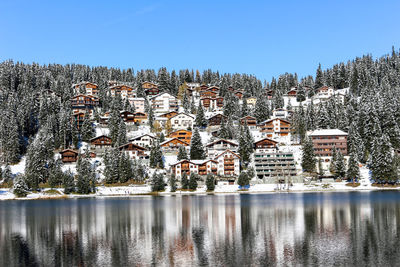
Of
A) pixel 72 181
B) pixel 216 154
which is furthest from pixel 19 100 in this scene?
pixel 216 154

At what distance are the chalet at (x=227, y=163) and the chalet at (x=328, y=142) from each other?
2618 centimetres

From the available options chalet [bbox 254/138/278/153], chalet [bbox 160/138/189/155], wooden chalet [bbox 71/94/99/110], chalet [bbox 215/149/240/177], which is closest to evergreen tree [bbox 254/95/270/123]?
chalet [bbox 254/138/278/153]

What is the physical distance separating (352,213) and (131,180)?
64.0m

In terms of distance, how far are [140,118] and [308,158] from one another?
2859 inches

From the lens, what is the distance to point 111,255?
32250 mm

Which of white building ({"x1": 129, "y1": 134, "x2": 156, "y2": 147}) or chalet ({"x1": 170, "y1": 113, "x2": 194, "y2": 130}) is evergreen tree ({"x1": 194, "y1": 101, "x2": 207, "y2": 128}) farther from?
white building ({"x1": 129, "y1": 134, "x2": 156, "y2": 147})

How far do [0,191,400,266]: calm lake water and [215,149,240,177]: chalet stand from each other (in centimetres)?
5188

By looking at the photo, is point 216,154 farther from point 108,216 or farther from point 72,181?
point 108,216

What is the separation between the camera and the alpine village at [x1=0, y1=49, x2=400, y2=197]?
101 m

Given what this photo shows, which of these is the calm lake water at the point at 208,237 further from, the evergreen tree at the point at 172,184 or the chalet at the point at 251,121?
the chalet at the point at 251,121

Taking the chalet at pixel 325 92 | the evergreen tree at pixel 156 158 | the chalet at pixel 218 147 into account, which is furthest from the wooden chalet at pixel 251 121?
the chalet at pixel 325 92

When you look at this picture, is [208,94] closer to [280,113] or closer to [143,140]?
[280,113]

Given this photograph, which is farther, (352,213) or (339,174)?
(339,174)

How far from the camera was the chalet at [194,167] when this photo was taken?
10938 centimetres
